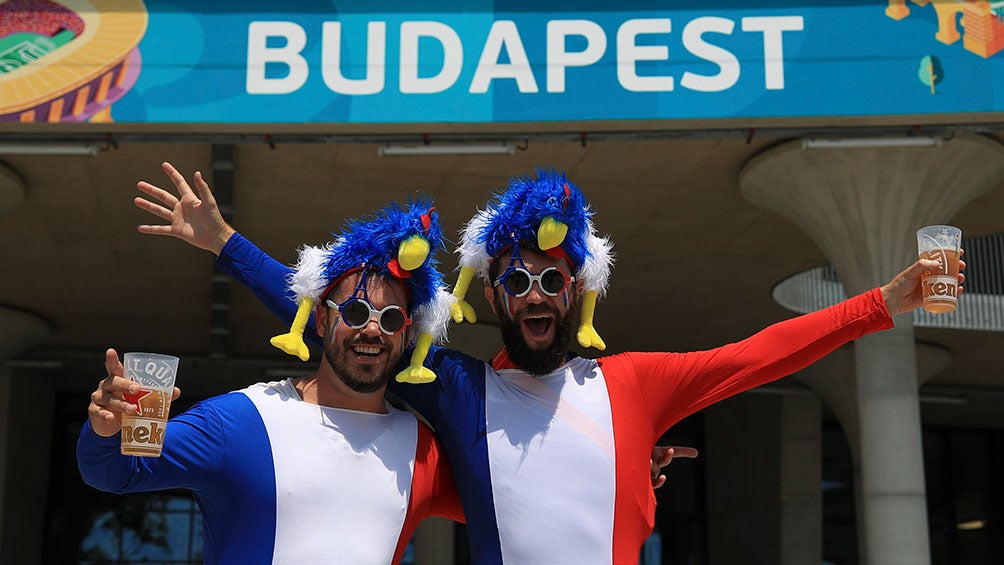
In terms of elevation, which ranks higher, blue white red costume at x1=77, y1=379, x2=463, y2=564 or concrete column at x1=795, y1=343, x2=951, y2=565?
concrete column at x1=795, y1=343, x2=951, y2=565

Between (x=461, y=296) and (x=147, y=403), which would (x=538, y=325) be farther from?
(x=147, y=403)

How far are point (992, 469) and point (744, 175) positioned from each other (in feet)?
69.9

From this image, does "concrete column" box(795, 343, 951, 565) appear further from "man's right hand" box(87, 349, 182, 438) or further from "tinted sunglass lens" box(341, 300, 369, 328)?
"man's right hand" box(87, 349, 182, 438)

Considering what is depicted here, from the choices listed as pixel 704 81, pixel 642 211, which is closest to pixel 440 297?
pixel 704 81

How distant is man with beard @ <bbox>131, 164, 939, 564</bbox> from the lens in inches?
169

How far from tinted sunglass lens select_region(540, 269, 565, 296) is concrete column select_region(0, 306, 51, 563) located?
1893 cm

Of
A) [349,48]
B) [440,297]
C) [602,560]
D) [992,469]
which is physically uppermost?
[349,48]

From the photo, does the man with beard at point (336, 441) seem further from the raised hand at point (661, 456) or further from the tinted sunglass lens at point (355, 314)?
the raised hand at point (661, 456)

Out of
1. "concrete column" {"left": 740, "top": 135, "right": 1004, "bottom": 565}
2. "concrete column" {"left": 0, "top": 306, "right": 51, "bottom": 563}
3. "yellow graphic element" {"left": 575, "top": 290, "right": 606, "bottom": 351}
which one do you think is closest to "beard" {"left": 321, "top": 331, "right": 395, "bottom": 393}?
"yellow graphic element" {"left": 575, "top": 290, "right": 606, "bottom": 351}

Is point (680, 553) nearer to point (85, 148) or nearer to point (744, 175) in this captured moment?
point (744, 175)

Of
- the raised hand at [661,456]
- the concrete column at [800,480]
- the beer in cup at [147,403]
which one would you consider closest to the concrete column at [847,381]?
the concrete column at [800,480]

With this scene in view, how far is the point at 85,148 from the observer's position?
1378cm

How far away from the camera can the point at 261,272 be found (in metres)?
4.79

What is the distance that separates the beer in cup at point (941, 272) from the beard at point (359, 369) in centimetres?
189
